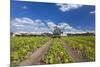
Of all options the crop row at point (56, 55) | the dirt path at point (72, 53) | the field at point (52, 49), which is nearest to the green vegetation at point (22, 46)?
the field at point (52, 49)


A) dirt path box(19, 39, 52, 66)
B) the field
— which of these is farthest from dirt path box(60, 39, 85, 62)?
dirt path box(19, 39, 52, 66)

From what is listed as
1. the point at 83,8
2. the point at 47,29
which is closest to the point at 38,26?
the point at 47,29

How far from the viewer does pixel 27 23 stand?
2217 millimetres

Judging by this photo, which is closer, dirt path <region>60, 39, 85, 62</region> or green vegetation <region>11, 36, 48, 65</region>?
green vegetation <region>11, 36, 48, 65</region>

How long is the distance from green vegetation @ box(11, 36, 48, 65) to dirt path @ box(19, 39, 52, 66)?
0.04m

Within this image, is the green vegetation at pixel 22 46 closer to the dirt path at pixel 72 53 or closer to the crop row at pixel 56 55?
the crop row at pixel 56 55

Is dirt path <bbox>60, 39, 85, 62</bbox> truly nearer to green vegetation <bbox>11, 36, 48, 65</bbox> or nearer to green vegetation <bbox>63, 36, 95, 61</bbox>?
green vegetation <bbox>63, 36, 95, 61</bbox>

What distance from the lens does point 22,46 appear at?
2.20m

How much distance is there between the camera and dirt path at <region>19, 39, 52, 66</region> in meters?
2.20

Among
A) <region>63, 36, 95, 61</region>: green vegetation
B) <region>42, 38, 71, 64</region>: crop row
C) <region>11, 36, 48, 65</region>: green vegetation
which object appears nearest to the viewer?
<region>11, 36, 48, 65</region>: green vegetation

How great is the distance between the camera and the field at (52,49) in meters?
2.18

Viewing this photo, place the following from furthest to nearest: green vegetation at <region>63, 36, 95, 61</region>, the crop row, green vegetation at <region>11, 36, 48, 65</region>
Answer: green vegetation at <region>63, 36, 95, 61</region> < the crop row < green vegetation at <region>11, 36, 48, 65</region>

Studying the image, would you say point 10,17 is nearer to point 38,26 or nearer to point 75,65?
point 38,26
